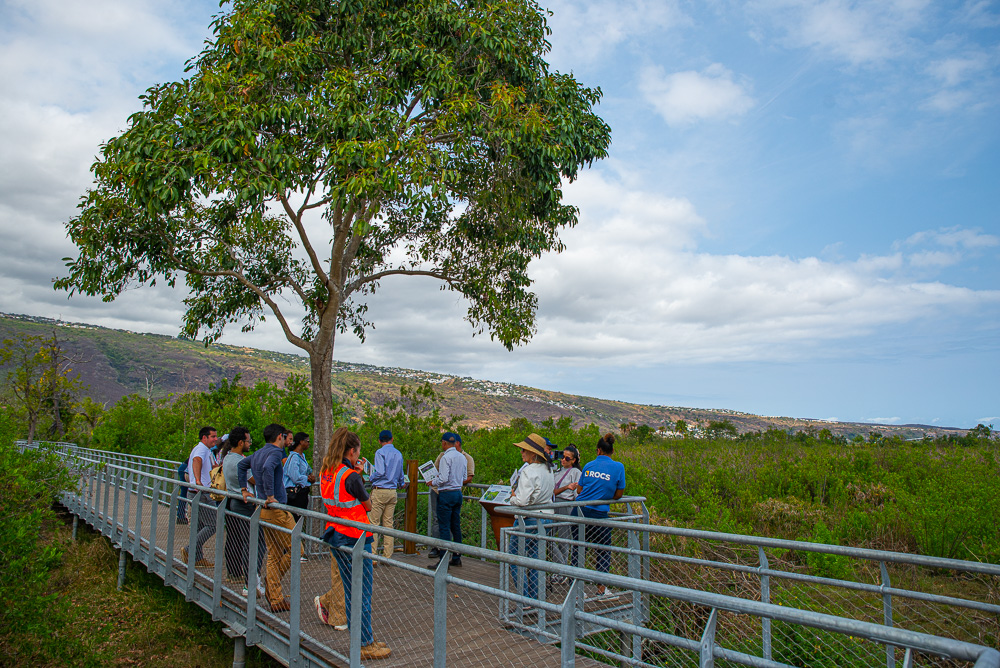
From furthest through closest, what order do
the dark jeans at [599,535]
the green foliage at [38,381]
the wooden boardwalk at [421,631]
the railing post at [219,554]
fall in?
the green foliage at [38,381] < the dark jeans at [599,535] < the railing post at [219,554] < the wooden boardwalk at [421,631]

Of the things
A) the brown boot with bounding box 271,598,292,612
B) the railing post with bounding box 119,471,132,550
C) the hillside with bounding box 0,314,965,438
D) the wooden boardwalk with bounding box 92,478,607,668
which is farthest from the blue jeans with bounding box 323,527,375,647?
the hillside with bounding box 0,314,965,438

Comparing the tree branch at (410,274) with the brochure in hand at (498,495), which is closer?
the brochure in hand at (498,495)

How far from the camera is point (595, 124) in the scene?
14.4 meters

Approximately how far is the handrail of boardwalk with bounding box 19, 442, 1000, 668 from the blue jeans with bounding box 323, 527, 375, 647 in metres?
0.18

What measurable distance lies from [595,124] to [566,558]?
1038 cm

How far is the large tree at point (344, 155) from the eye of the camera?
1115 centimetres

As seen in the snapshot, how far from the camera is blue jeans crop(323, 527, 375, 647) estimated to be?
16.2ft

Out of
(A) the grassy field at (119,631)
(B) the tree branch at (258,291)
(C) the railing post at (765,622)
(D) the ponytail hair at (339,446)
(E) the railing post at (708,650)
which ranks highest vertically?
(B) the tree branch at (258,291)

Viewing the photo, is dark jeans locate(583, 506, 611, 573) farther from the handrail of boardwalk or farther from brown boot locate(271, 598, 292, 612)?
brown boot locate(271, 598, 292, 612)

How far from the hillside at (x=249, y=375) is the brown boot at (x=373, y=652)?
7030 centimetres

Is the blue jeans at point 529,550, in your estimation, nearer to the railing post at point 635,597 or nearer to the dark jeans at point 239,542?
the railing post at point 635,597

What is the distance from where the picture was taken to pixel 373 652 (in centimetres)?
500

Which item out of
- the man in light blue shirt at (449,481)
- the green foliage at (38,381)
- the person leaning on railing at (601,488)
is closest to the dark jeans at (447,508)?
the man in light blue shirt at (449,481)

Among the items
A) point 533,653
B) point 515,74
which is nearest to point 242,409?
point 515,74
